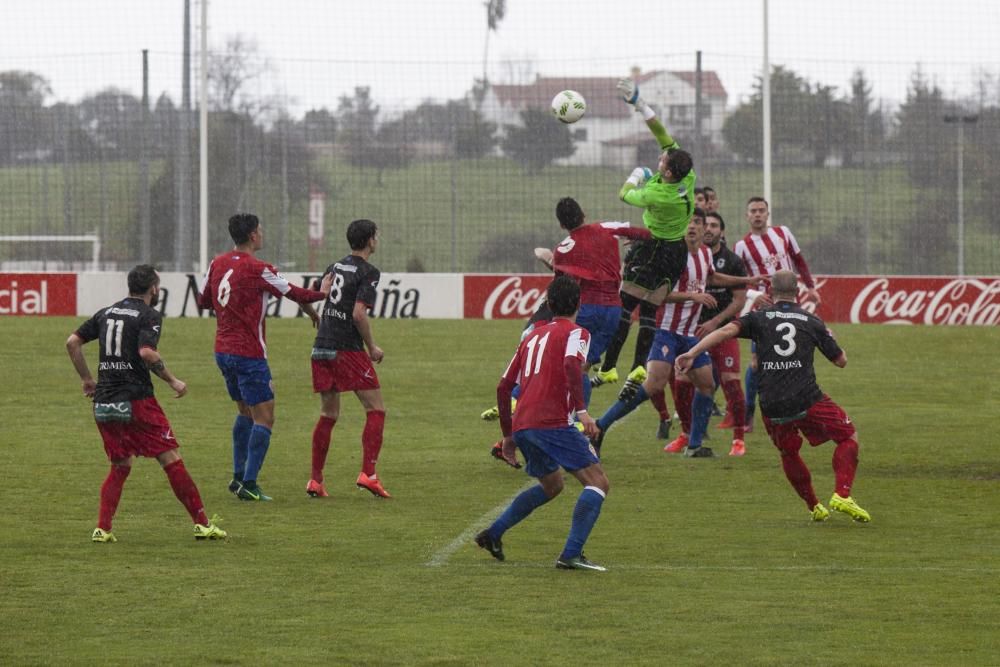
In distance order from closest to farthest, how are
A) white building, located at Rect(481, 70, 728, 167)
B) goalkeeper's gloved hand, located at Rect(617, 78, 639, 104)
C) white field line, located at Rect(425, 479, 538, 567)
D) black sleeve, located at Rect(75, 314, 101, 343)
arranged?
white field line, located at Rect(425, 479, 538, 567), black sleeve, located at Rect(75, 314, 101, 343), goalkeeper's gloved hand, located at Rect(617, 78, 639, 104), white building, located at Rect(481, 70, 728, 167)

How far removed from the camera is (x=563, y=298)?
9688 mm

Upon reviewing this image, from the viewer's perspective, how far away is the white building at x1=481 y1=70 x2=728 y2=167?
106 ft

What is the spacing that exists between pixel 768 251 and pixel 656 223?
2.43m

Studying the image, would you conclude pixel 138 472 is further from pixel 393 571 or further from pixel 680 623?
pixel 680 623

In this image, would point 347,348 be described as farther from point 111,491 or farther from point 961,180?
point 961,180

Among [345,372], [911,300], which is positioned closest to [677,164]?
[345,372]

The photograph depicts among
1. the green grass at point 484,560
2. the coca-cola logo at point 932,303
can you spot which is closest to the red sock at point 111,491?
the green grass at point 484,560

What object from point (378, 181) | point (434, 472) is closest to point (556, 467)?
point (434, 472)

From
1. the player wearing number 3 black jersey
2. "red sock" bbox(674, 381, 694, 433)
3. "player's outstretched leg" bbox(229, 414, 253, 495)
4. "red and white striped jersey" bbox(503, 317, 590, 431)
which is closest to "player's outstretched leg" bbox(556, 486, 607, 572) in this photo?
"red and white striped jersey" bbox(503, 317, 590, 431)

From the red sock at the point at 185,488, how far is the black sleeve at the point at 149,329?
80cm

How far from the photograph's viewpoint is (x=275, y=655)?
25.6ft

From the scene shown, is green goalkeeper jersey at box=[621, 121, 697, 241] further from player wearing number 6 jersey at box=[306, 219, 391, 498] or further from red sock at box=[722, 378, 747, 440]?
player wearing number 6 jersey at box=[306, 219, 391, 498]

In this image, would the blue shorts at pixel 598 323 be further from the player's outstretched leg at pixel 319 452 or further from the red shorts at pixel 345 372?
the player's outstretched leg at pixel 319 452

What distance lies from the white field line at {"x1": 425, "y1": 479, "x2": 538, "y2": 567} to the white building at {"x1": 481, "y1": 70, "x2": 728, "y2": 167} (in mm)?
20684
